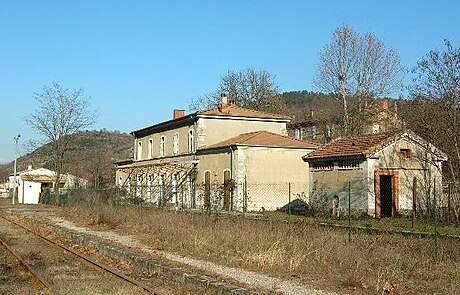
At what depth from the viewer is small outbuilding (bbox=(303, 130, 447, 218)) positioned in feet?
97.7

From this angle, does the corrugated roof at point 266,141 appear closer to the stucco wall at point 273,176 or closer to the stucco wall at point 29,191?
the stucco wall at point 273,176

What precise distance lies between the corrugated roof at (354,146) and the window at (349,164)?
402 millimetres

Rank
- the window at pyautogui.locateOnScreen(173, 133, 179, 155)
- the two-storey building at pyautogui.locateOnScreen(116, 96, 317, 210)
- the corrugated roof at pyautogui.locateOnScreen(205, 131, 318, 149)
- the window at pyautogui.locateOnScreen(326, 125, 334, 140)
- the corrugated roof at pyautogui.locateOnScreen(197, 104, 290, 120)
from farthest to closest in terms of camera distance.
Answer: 1. the window at pyautogui.locateOnScreen(326, 125, 334, 140)
2. the window at pyautogui.locateOnScreen(173, 133, 179, 155)
3. the corrugated roof at pyautogui.locateOnScreen(197, 104, 290, 120)
4. the corrugated roof at pyautogui.locateOnScreen(205, 131, 318, 149)
5. the two-storey building at pyautogui.locateOnScreen(116, 96, 317, 210)

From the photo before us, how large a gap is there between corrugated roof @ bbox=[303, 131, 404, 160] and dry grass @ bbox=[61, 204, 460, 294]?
12.3 m

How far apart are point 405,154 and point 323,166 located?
14.9 feet

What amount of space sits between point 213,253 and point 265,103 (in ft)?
186

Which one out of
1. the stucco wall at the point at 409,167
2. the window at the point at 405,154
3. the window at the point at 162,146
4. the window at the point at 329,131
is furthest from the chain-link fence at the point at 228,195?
the window at the point at 329,131

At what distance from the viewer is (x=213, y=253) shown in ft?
49.7

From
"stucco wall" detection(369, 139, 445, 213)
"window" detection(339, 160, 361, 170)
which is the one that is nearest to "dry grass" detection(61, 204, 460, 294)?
"window" detection(339, 160, 361, 170)

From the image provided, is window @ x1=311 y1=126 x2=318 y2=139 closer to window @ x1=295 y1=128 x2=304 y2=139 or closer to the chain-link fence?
window @ x1=295 y1=128 x2=304 y2=139

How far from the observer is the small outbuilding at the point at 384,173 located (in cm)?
2978

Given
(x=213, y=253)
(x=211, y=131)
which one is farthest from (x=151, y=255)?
(x=211, y=131)

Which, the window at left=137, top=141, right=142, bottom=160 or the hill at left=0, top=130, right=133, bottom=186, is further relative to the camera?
the window at left=137, top=141, right=142, bottom=160

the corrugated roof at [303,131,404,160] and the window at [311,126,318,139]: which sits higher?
the window at [311,126,318,139]
